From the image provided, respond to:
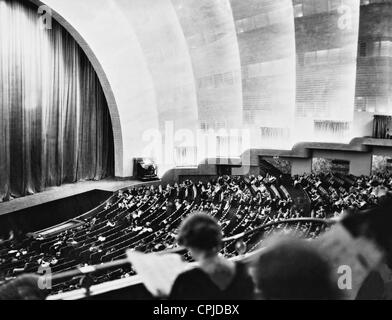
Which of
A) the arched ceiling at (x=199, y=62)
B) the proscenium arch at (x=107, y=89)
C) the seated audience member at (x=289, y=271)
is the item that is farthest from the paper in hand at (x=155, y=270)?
the arched ceiling at (x=199, y=62)

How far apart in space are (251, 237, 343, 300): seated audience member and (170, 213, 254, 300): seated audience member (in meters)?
0.15

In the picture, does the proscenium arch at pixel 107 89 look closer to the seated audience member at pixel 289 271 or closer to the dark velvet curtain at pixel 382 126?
the dark velvet curtain at pixel 382 126

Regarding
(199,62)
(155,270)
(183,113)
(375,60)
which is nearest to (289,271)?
(155,270)

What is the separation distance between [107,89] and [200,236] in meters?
13.2

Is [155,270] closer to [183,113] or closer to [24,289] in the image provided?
[24,289]

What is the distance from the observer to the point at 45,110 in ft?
47.2

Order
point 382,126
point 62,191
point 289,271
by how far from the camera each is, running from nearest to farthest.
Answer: point 289,271 → point 62,191 → point 382,126

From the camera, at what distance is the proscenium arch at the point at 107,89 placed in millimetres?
Answer: 14281

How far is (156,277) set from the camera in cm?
338

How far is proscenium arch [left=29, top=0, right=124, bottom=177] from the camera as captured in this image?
562 inches

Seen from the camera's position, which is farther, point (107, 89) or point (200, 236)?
point (107, 89)

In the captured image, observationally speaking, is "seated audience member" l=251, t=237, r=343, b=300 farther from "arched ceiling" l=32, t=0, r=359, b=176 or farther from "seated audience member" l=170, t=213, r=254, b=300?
"arched ceiling" l=32, t=0, r=359, b=176

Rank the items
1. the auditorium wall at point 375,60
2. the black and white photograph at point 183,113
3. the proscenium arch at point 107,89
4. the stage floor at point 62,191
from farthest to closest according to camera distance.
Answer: the auditorium wall at point 375,60
the proscenium arch at point 107,89
the stage floor at point 62,191
the black and white photograph at point 183,113

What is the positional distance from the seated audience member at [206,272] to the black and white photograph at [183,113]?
5.56 meters
